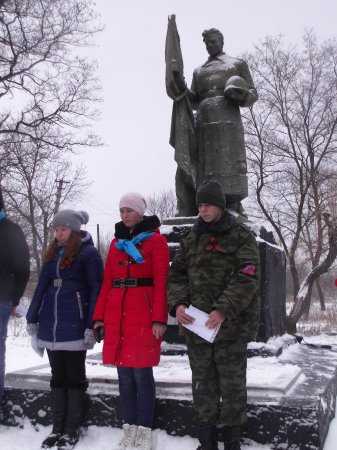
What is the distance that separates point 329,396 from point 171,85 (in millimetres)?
3132

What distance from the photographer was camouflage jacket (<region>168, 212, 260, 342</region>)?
287cm

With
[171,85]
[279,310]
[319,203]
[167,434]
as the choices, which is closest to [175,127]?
[171,85]

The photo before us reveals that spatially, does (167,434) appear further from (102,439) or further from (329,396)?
(329,396)

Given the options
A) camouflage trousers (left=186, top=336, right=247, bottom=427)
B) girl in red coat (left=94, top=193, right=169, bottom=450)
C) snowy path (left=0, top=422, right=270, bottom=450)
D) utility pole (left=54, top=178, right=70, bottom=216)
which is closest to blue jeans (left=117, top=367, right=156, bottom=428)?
girl in red coat (left=94, top=193, right=169, bottom=450)

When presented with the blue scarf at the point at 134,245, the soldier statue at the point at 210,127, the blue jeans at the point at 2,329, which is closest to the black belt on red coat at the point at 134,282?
the blue scarf at the point at 134,245

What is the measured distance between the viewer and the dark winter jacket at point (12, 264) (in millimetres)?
3727

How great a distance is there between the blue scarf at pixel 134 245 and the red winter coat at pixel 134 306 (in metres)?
0.03

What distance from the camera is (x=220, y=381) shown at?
291cm

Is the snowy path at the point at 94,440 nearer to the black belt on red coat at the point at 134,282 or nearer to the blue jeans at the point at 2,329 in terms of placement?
the blue jeans at the point at 2,329

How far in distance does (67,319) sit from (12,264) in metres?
0.72

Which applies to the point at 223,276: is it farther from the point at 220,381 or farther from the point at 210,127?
the point at 210,127

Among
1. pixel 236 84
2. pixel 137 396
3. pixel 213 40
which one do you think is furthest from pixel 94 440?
pixel 213 40

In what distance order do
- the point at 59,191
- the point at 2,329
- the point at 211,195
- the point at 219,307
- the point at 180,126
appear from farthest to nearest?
the point at 59,191, the point at 180,126, the point at 2,329, the point at 211,195, the point at 219,307

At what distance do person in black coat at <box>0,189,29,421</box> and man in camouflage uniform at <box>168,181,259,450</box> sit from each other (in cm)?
130
